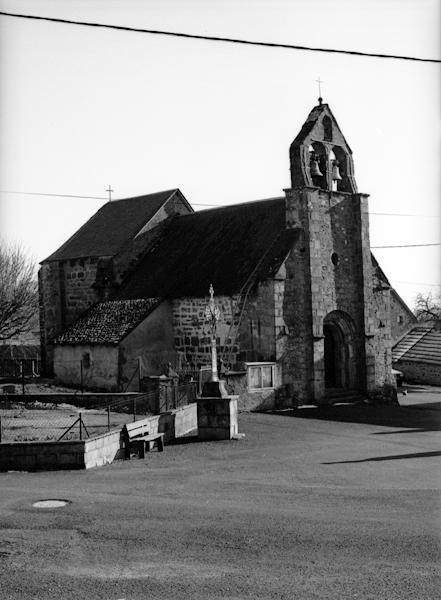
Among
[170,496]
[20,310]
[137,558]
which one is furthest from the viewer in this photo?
[20,310]

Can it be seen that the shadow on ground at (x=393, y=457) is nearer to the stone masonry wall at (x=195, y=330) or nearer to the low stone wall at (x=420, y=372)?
the stone masonry wall at (x=195, y=330)

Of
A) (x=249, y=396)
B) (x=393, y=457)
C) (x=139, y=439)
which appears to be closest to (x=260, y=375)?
(x=249, y=396)

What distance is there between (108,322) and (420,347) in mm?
18635

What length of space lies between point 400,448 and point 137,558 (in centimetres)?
1004

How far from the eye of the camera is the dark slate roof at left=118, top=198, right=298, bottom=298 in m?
27.4

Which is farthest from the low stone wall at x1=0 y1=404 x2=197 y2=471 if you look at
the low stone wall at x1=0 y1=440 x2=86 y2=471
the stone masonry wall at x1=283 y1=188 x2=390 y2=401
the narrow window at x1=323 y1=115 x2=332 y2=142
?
the narrow window at x1=323 y1=115 x2=332 y2=142

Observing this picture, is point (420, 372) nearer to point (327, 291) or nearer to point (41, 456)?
point (327, 291)

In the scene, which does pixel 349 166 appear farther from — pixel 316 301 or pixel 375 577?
pixel 375 577

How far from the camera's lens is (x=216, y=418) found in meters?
19.0

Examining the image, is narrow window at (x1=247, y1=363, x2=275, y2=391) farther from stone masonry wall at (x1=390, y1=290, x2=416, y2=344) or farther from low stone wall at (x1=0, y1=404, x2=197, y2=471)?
stone masonry wall at (x1=390, y1=290, x2=416, y2=344)

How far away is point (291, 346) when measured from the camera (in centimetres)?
2653

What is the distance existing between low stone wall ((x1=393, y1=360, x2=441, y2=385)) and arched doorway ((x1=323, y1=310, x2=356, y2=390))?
1096 cm

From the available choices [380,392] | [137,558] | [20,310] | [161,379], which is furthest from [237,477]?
[20,310]

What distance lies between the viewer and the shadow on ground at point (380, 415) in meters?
22.4
